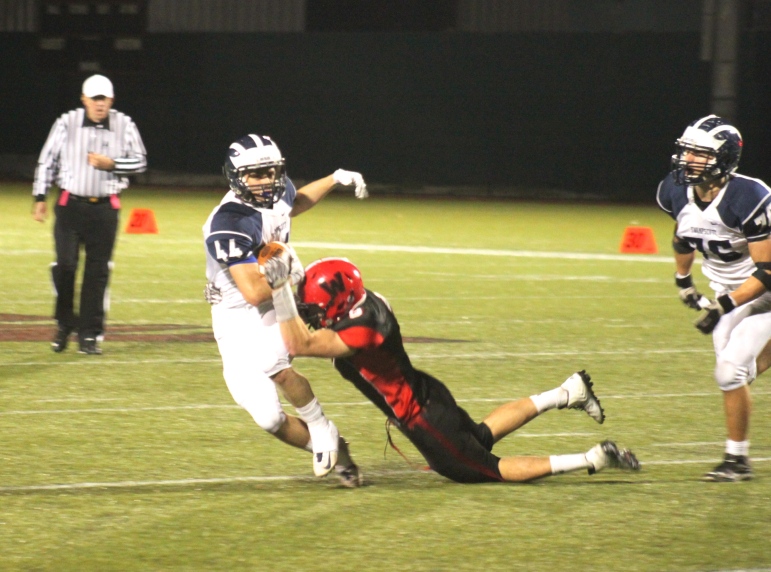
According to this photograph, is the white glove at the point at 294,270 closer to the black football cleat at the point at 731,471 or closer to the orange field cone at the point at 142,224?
the black football cleat at the point at 731,471

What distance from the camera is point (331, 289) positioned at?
5.56 meters

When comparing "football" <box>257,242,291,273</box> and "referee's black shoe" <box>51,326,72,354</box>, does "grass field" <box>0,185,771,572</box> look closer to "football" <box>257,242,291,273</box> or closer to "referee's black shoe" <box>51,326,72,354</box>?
"referee's black shoe" <box>51,326,72,354</box>

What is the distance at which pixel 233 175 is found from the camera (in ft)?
19.6

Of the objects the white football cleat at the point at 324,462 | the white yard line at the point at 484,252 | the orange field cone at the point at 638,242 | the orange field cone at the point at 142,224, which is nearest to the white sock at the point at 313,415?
the white football cleat at the point at 324,462

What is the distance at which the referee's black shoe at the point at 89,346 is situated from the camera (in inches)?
374

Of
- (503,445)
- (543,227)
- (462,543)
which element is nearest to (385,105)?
(543,227)

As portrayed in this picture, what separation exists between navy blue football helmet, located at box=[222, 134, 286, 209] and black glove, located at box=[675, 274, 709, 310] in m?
1.97

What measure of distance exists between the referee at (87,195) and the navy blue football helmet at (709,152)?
444 centimetres

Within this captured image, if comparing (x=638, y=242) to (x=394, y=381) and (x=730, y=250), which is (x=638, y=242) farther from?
(x=394, y=381)

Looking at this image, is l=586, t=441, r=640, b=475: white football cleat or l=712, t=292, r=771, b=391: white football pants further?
l=712, t=292, r=771, b=391: white football pants

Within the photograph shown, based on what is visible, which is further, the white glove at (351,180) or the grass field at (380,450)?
the white glove at (351,180)

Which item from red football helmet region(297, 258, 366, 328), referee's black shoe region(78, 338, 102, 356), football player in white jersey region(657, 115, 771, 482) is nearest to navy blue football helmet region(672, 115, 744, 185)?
football player in white jersey region(657, 115, 771, 482)

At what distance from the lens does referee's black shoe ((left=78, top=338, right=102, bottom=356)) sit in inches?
374

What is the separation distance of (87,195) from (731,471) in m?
5.08
